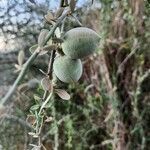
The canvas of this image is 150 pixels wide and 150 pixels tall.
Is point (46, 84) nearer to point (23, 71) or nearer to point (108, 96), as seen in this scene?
point (23, 71)

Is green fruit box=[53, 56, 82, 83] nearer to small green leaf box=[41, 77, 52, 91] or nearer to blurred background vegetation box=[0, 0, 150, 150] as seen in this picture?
small green leaf box=[41, 77, 52, 91]

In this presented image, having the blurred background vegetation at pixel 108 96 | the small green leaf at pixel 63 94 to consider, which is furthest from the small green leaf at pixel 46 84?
the blurred background vegetation at pixel 108 96

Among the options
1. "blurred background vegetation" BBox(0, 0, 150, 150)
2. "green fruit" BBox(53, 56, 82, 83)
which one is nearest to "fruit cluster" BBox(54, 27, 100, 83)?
"green fruit" BBox(53, 56, 82, 83)

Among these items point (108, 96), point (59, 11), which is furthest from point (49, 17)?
point (108, 96)

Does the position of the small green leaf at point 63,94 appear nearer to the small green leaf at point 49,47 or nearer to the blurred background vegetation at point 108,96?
the small green leaf at point 49,47

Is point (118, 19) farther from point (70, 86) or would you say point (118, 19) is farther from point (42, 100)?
point (42, 100)

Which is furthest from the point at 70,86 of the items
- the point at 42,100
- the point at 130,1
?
the point at 42,100

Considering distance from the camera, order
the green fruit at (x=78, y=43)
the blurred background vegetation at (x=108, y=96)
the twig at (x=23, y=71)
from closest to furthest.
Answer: the twig at (x=23, y=71) → the green fruit at (x=78, y=43) → the blurred background vegetation at (x=108, y=96)

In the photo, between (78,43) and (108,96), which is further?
(108,96)
